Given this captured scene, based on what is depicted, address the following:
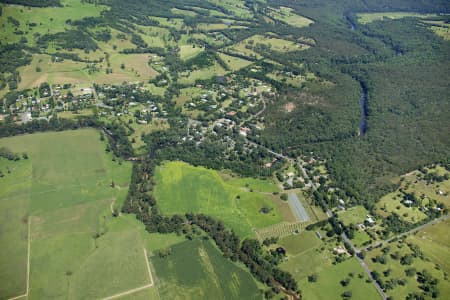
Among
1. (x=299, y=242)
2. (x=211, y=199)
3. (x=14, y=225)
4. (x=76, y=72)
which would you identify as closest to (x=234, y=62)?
(x=76, y=72)

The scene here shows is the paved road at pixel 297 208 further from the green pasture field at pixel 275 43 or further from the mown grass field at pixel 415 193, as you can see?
the green pasture field at pixel 275 43

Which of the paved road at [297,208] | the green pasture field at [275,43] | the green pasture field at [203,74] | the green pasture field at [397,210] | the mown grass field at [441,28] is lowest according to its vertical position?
the paved road at [297,208]

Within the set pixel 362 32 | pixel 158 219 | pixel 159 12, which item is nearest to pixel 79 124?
pixel 158 219

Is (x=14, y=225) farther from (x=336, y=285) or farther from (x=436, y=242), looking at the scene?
(x=436, y=242)

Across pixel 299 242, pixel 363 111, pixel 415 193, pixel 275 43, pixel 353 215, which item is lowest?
pixel 299 242

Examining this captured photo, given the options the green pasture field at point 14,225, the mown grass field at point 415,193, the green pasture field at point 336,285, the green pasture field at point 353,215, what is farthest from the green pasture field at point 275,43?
the green pasture field at point 336,285

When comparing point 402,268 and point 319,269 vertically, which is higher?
point 402,268

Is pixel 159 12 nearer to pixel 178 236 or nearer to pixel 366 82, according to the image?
pixel 366 82
